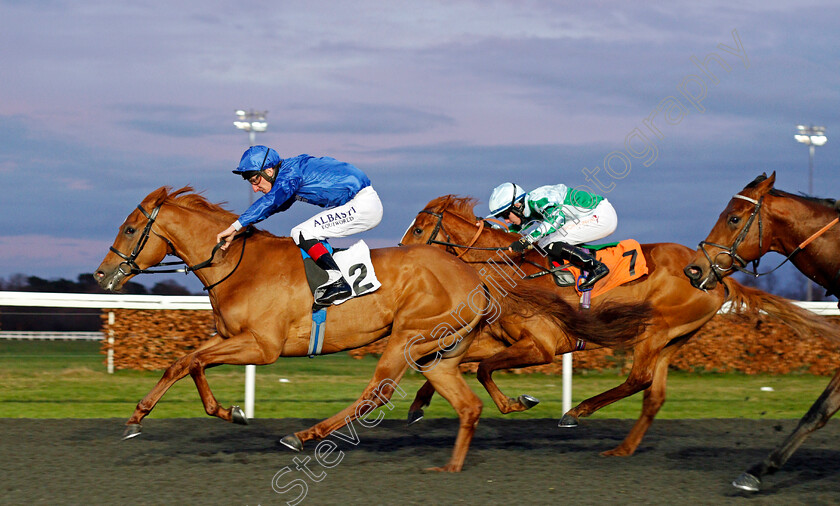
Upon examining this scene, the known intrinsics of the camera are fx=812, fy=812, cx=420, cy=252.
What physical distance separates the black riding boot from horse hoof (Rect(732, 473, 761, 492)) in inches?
64.5

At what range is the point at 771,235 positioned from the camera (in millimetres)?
3896

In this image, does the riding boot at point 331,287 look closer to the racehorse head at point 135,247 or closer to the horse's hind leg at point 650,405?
the racehorse head at point 135,247

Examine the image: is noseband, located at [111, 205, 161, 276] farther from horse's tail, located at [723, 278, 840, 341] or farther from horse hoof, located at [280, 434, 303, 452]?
horse's tail, located at [723, 278, 840, 341]

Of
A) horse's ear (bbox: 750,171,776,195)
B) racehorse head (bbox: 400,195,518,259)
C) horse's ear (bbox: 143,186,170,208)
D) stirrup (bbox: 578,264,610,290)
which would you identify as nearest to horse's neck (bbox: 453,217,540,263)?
racehorse head (bbox: 400,195,518,259)

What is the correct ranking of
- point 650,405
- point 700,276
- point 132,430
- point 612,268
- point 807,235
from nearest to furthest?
point 807,235, point 700,276, point 132,430, point 650,405, point 612,268

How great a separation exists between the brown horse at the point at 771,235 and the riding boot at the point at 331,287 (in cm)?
171

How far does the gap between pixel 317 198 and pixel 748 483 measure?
2.54 metres

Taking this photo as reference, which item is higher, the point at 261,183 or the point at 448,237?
the point at 261,183

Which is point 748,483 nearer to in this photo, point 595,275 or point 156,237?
point 595,275

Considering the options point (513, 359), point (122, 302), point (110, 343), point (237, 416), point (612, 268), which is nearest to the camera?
point (237, 416)

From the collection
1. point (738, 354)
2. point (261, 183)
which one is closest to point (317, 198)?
point (261, 183)

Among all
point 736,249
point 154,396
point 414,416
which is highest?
point 736,249

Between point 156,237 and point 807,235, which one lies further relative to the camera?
point 156,237

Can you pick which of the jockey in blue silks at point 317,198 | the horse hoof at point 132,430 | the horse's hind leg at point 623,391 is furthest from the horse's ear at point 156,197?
the horse's hind leg at point 623,391
